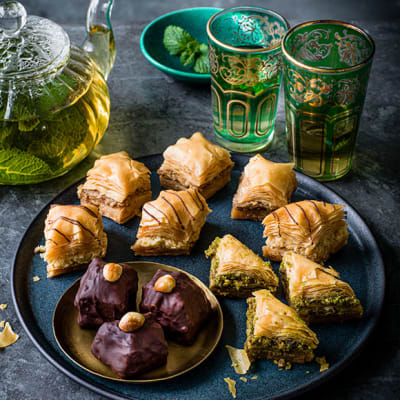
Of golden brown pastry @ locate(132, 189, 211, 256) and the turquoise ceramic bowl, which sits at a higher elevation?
the turquoise ceramic bowl

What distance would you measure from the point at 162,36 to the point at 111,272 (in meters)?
2.04

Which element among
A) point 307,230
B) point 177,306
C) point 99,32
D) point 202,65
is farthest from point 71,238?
point 202,65

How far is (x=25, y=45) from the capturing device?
2.68 meters

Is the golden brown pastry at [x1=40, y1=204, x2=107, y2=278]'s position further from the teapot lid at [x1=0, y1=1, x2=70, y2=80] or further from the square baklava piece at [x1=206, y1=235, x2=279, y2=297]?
the teapot lid at [x1=0, y1=1, x2=70, y2=80]

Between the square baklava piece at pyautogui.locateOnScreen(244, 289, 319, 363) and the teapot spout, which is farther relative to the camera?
the teapot spout

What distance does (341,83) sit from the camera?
262 centimetres

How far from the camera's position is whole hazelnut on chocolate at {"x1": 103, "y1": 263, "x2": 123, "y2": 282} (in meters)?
2.25

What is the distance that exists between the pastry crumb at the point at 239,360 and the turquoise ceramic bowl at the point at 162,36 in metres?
1.79

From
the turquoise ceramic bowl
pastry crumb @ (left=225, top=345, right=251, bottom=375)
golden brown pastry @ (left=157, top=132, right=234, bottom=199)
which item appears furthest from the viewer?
the turquoise ceramic bowl

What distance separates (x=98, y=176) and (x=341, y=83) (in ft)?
3.97

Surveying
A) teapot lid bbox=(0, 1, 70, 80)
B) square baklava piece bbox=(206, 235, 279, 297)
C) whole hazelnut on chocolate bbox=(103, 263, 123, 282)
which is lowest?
square baklava piece bbox=(206, 235, 279, 297)

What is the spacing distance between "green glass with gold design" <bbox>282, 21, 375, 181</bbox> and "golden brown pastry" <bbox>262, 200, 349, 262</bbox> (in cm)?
46

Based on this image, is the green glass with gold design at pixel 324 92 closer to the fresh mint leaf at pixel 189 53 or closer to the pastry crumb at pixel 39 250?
the fresh mint leaf at pixel 189 53

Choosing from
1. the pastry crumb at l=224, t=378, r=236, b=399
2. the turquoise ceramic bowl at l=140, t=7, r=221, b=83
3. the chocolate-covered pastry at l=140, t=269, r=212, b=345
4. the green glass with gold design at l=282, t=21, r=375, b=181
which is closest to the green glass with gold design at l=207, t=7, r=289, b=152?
the green glass with gold design at l=282, t=21, r=375, b=181
